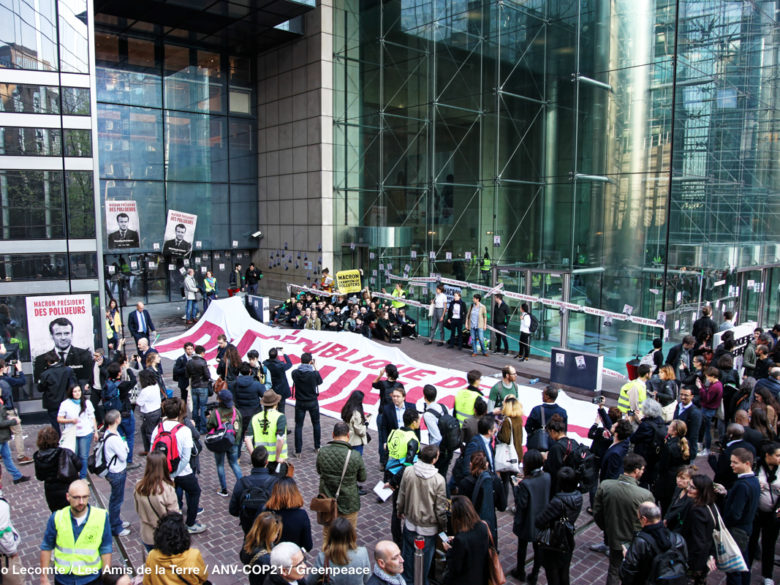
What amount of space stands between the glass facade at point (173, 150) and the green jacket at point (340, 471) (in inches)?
746

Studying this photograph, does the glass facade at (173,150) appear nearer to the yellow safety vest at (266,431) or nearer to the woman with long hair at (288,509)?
the yellow safety vest at (266,431)

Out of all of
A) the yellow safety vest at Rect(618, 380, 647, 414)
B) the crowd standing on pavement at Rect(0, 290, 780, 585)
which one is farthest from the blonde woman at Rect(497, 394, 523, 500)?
the yellow safety vest at Rect(618, 380, 647, 414)

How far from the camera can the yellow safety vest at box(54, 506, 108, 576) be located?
500 centimetres

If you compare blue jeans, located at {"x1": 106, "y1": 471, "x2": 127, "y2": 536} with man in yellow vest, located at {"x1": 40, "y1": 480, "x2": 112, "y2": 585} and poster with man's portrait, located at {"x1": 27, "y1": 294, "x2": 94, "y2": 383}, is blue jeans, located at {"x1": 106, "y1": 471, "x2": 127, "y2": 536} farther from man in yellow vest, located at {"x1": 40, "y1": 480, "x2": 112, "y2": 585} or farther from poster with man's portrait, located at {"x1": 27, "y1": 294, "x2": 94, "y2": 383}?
poster with man's portrait, located at {"x1": 27, "y1": 294, "x2": 94, "y2": 383}

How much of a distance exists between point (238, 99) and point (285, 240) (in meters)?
6.74

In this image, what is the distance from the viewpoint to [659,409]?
7.44 metres

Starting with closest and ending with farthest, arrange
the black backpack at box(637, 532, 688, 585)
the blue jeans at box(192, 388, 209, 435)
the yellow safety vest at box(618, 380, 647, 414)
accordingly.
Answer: the black backpack at box(637, 532, 688, 585) < the yellow safety vest at box(618, 380, 647, 414) < the blue jeans at box(192, 388, 209, 435)

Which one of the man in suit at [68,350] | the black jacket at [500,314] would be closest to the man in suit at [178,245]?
the man in suit at [68,350]

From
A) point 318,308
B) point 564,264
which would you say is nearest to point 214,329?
point 318,308

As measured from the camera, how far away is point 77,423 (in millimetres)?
8414

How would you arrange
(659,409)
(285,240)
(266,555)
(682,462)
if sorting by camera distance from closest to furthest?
(266,555) → (682,462) → (659,409) → (285,240)

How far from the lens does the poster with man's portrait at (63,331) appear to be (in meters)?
12.2

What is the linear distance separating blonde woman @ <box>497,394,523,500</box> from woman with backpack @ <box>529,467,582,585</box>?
178cm

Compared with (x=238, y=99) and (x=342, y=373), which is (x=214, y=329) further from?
(x=238, y=99)
